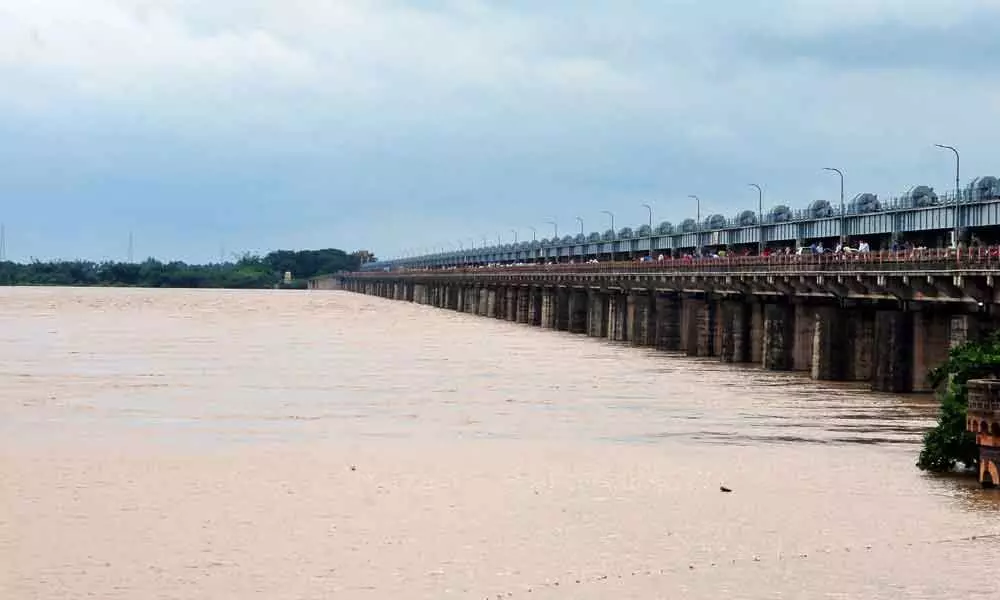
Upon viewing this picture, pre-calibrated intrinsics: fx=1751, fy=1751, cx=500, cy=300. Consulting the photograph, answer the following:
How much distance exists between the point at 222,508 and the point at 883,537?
10351 millimetres

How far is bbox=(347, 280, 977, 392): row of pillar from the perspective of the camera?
55156mm

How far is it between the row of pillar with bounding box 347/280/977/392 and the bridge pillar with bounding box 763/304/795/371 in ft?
0.13

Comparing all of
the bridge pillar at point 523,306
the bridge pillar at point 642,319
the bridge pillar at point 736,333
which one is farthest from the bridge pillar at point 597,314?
the bridge pillar at point 736,333

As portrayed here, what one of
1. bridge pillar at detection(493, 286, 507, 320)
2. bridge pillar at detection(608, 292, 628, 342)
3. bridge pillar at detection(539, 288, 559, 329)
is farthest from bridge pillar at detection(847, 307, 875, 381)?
bridge pillar at detection(493, 286, 507, 320)

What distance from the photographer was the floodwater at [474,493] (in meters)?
22.8

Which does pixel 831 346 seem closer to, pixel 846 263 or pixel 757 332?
pixel 846 263

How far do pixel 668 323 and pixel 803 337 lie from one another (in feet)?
72.6

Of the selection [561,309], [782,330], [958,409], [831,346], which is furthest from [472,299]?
[958,409]

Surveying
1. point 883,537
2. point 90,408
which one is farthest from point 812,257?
point 883,537

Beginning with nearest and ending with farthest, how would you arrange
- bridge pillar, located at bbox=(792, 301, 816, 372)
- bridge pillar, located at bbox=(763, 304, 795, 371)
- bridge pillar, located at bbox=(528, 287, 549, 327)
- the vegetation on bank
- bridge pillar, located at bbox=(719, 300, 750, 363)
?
1. the vegetation on bank
2. bridge pillar, located at bbox=(792, 301, 816, 372)
3. bridge pillar, located at bbox=(763, 304, 795, 371)
4. bridge pillar, located at bbox=(719, 300, 750, 363)
5. bridge pillar, located at bbox=(528, 287, 549, 327)

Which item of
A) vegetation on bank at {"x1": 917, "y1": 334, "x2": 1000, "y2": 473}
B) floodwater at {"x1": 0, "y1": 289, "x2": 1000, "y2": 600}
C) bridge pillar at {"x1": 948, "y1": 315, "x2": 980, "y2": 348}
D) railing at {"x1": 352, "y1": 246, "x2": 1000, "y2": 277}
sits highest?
railing at {"x1": 352, "y1": 246, "x2": 1000, "y2": 277}

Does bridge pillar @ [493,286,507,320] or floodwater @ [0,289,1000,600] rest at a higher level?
bridge pillar @ [493,286,507,320]

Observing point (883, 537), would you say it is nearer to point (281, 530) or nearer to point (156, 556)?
point (281, 530)

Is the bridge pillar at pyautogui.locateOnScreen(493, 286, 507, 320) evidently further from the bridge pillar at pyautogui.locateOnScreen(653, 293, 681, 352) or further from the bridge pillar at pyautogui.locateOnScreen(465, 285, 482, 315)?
the bridge pillar at pyautogui.locateOnScreen(653, 293, 681, 352)
